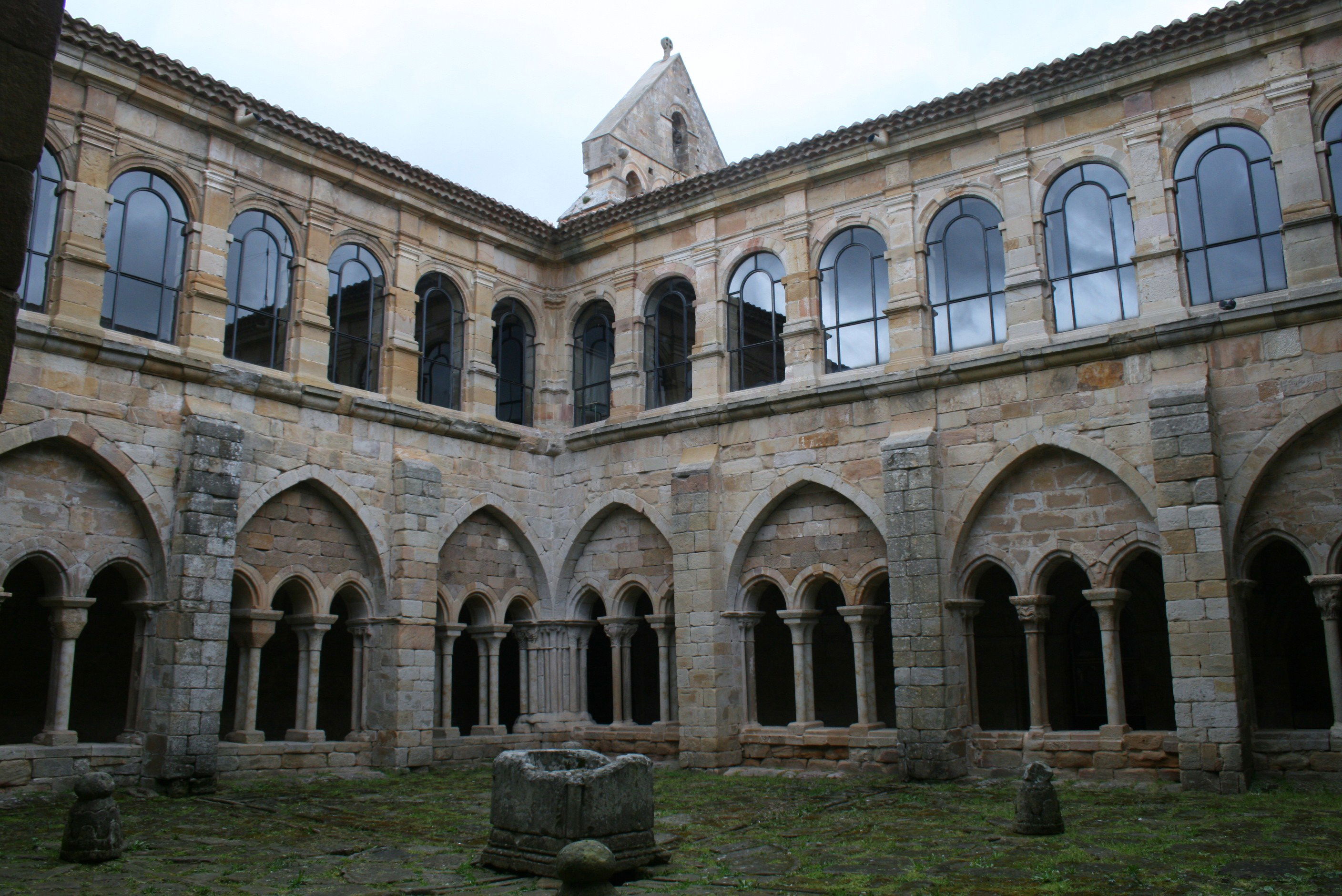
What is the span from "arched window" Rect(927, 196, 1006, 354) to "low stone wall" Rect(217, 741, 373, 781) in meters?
9.10

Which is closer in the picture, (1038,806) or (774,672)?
(1038,806)

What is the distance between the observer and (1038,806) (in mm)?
8805

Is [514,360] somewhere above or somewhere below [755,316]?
below

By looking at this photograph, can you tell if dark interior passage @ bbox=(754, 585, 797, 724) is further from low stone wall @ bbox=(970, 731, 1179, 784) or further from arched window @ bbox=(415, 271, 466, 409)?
arched window @ bbox=(415, 271, 466, 409)

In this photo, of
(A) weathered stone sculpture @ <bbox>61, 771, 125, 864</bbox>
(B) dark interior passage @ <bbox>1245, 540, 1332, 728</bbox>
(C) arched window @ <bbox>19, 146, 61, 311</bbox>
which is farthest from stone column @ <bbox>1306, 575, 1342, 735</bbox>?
(C) arched window @ <bbox>19, 146, 61, 311</bbox>

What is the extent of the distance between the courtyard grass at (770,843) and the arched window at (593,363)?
6826 millimetres

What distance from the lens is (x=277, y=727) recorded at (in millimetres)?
18281

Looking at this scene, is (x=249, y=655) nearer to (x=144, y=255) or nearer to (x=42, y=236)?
(x=144, y=255)

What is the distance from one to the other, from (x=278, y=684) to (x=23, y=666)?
12.6ft

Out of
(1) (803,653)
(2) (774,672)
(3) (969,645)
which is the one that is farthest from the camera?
(2) (774,672)

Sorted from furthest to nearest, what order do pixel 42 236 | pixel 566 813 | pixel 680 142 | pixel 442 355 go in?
pixel 680 142, pixel 442 355, pixel 42 236, pixel 566 813

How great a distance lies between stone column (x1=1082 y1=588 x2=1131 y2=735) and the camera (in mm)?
12461

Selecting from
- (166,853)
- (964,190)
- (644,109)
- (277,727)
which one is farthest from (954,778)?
(644,109)

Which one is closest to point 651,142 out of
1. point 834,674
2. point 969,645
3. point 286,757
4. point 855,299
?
point 855,299
